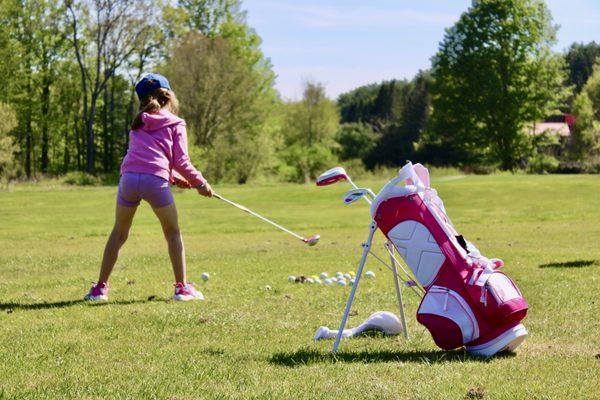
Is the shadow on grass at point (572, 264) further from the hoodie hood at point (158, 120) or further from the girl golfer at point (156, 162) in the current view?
the hoodie hood at point (158, 120)

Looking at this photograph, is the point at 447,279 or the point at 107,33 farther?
the point at 107,33

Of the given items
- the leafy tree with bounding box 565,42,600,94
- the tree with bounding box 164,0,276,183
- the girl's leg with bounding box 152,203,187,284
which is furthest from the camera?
the leafy tree with bounding box 565,42,600,94

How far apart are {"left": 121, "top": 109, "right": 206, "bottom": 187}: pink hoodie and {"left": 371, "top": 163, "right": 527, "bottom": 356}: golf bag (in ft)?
10.2

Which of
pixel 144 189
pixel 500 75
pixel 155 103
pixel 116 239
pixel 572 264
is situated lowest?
pixel 572 264

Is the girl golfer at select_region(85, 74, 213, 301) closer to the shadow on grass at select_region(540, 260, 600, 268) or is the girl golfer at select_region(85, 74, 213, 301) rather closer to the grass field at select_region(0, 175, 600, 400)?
the grass field at select_region(0, 175, 600, 400)

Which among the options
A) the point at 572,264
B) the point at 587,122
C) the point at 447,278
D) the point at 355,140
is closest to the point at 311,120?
the point at 355,140

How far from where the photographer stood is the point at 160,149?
8555mm

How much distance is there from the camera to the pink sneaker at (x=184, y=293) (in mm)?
8844

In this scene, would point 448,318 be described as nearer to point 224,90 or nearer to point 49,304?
point 49,304

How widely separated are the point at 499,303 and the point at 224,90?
1936 inches

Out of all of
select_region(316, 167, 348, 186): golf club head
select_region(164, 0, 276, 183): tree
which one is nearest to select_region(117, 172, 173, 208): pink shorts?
select_region(316, 167, 348, 186): golf club head

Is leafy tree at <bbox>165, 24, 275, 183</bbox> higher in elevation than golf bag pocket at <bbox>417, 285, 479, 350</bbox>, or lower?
higher

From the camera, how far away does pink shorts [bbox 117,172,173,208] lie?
8477 mm

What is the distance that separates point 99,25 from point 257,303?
47.2m
